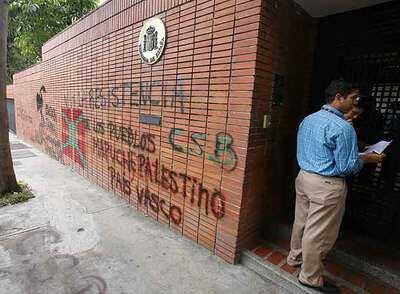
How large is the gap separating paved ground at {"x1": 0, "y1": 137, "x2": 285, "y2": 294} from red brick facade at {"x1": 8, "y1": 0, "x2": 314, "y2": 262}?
27 centimetres

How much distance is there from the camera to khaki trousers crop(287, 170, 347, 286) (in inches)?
84.5

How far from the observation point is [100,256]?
290 cm

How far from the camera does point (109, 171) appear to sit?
4.95m

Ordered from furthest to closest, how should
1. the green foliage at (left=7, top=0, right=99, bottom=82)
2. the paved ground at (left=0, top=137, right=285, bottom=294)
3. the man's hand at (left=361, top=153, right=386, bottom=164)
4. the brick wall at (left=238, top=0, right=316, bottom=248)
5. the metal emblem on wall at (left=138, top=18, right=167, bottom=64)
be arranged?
the green foliage at (left=7, top=0, right=99, bottom=82) < the metal emblem on wall at (left=138, top=18, right=167, bottom=64) < the brick wall at (left=238, top=0, right=316, bottom=248) < the paved ground at (left=0, top=137, right=285, bottom=294) < the man's hand at (left=361, top=153, right=386, bottom=164)

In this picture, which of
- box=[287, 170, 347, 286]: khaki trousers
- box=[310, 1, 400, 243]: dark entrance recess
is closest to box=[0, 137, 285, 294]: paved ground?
box=[287, 170, 347, 286]: khaki trousers

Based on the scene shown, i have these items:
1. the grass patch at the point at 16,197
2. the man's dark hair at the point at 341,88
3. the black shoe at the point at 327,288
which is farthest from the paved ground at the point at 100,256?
the man's dark hair at the point at 341,88

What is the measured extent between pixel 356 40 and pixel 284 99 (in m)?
1.00

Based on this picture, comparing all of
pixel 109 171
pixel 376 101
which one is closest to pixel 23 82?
pixel 109 171

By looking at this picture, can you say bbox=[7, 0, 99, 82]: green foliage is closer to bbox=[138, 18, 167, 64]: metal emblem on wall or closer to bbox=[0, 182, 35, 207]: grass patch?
bbox=[0, 182, 35, 207]: grass patch

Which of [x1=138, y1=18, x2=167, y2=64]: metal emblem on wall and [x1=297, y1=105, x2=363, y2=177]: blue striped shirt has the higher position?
[x1=138, y1=18, x2=167, y2=64]: metal emblem on wall

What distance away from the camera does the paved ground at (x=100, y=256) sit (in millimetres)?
2459

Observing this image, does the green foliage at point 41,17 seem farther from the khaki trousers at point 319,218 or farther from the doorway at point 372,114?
the khaki trousers at point 319,218

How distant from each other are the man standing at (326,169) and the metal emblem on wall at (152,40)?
226 centimetres

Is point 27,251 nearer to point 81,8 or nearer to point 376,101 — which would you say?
point 376,101
